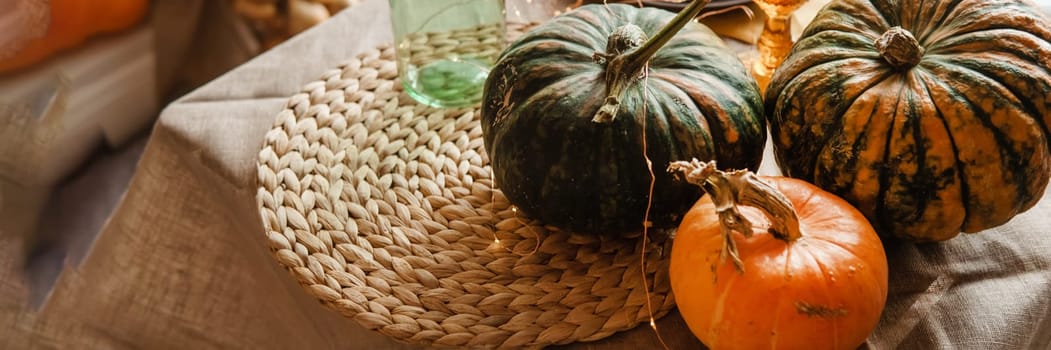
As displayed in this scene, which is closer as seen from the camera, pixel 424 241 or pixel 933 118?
pixel 933 118

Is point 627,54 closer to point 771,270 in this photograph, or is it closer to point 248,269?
point 771,270

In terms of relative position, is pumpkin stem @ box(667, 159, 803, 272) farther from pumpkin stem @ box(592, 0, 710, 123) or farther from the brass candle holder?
the brass candle holder

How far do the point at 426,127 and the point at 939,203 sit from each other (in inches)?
18.8

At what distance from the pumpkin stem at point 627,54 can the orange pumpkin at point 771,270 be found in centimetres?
8

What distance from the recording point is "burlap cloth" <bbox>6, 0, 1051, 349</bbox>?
74cm

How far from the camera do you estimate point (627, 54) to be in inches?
27.0

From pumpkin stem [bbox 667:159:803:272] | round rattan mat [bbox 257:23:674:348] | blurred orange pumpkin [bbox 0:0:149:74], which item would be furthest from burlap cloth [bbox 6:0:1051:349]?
blurred orange pumpkin [bbox 0:0:149:74]

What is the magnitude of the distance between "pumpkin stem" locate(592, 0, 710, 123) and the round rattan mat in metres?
0.16

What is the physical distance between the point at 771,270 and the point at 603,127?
16 centimetres

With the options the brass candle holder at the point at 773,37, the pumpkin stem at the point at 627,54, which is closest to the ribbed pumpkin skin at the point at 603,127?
the pumpkin stem at the point at 627,54

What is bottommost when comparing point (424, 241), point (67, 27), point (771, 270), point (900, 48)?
point (67, 27)

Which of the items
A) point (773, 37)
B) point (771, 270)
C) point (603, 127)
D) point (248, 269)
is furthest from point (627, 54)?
point (248, 269)

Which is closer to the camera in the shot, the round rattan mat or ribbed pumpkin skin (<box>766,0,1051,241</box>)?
ribbed pumpkin skin (<box>766,0,1051,241</box>)

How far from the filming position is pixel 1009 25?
0.68 meters
